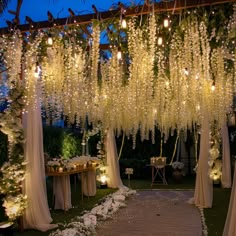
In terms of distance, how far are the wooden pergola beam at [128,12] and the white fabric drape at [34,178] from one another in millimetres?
1166

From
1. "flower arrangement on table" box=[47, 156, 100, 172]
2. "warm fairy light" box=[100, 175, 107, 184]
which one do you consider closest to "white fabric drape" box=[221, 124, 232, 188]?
"warm fairy light" box=[100, 175, 107, 184]

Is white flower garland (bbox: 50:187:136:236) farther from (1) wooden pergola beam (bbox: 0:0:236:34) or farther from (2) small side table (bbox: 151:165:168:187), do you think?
(1) wooden pergola beam (bbox: 0:0:236:34)

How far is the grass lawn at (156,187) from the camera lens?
489cm

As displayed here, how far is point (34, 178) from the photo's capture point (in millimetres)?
4902

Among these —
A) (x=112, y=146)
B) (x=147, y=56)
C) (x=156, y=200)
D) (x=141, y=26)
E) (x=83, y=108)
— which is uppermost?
(x=141, y=26)

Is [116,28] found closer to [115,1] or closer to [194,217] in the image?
[115,1]

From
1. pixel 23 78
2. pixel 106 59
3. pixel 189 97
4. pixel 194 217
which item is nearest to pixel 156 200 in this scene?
pixel 194 217

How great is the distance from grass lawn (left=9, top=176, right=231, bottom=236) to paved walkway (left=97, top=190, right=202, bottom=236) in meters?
0.25

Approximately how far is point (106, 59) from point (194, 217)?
131 inches

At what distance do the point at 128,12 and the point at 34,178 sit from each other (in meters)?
2.75

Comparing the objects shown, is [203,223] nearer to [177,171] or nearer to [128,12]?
[128,12]

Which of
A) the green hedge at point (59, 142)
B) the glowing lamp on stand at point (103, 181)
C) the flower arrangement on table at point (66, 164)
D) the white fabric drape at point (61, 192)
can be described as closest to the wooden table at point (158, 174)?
the glowing lamp on stand at point (103, 181)

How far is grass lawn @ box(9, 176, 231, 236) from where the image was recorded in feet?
16.1

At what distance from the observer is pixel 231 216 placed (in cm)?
322
